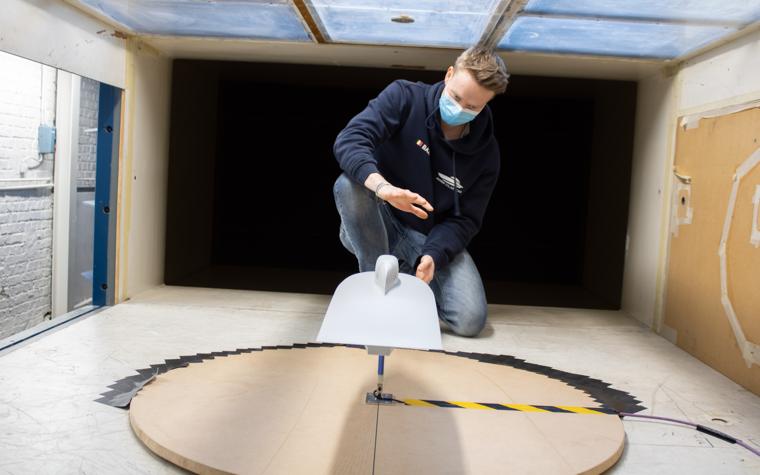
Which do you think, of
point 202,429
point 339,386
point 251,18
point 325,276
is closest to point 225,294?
point 325,276

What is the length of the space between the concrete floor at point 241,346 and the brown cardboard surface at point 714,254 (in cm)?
8

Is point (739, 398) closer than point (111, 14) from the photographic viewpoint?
Yes

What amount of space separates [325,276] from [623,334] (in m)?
1.94

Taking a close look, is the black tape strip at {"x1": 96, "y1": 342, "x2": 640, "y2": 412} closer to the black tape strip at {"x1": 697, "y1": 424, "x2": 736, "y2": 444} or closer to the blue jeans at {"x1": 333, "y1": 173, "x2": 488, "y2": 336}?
the black tape strip at {"x1": 697, "y1": 424, "x2": 736, "y2": 444}

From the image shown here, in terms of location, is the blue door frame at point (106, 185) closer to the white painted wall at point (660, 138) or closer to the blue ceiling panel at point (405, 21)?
the blue ceiling panel at point (405, 21)

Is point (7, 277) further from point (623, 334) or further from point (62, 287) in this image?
point (623, 334)

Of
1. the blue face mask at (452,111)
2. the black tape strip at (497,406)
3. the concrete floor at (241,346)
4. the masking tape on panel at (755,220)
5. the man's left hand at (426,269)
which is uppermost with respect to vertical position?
the blue face mask at (452,111)

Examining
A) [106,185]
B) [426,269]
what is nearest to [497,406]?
[426,269]

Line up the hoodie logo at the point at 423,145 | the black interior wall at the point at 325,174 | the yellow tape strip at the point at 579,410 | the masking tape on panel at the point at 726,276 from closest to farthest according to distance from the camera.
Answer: the yellow tape strip at the point at 579,410 → the masking tape on panel at the point at 726,276 → the hoodie logo at the point at 423,145 → the black interior wall at the point at 325,174

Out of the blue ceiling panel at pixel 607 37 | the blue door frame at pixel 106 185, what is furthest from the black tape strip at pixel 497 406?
the blue door frame at pixel 106 185

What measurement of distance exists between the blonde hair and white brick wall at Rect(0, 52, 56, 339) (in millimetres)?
2402

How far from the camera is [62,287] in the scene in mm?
3756

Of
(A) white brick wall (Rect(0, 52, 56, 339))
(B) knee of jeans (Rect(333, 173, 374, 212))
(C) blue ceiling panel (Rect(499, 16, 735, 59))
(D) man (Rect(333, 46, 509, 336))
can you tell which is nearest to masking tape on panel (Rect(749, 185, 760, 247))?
(C) blue ceiling panel (Rect(499, 16, 735, 59))

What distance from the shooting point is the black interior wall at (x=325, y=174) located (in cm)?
459
